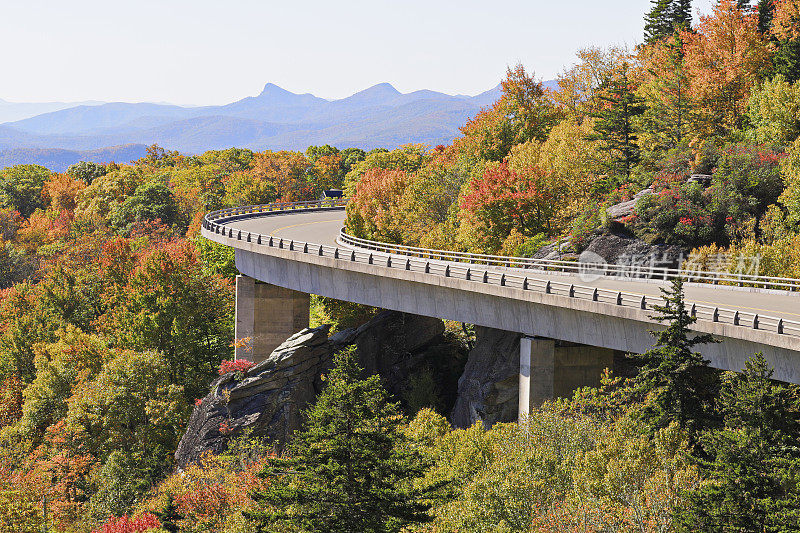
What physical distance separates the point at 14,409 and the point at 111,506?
2395 cm

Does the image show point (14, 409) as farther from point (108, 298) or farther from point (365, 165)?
point (365, 165)

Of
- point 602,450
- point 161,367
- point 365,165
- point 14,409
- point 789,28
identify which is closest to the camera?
point 602,450

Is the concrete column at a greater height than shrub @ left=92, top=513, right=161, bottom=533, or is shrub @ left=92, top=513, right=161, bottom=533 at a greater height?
the concrete column

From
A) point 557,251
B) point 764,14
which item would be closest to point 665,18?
point 764,14

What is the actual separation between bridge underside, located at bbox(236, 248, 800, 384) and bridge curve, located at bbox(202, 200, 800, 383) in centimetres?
4

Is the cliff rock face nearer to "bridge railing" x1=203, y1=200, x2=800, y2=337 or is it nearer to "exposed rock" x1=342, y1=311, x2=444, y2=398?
"exposed rock" x1=342, y1=311, x2=444, y2=398

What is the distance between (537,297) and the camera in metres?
32.7

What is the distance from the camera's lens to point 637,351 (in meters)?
30.2

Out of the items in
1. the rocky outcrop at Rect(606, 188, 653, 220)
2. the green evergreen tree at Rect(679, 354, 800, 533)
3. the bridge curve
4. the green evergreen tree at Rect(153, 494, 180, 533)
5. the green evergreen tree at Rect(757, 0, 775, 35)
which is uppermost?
the green evergreen tree at Rect(757, 0, 775, 35)

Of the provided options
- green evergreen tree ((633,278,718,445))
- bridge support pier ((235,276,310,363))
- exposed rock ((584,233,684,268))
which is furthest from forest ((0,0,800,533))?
bridge support pier ((235,276,310,363))

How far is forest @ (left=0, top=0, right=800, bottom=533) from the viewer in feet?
72.8

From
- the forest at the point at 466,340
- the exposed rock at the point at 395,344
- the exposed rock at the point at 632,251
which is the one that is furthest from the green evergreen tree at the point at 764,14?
the exposed rock at the point at 395,344

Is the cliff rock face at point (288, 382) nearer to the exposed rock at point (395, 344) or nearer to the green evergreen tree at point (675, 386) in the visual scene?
the exposed rock at point (395, 344)

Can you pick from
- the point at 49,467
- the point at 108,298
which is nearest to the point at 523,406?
the point at 49,467
